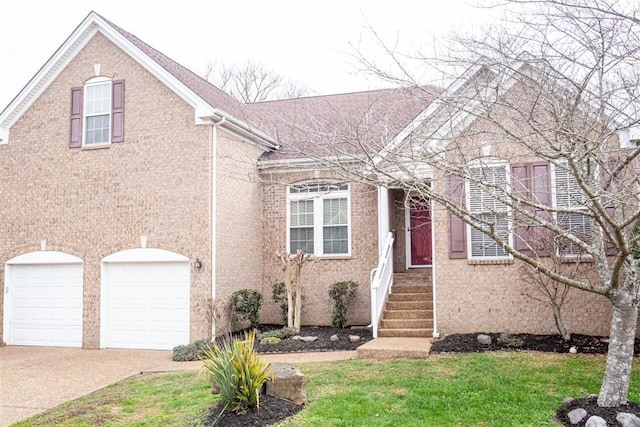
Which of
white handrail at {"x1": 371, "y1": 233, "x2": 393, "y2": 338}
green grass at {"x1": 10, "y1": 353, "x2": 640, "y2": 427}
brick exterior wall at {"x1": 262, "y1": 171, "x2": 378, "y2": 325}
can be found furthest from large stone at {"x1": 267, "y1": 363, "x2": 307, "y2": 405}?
brick exterior wall at {"x1": 262, "y1": 171, "x2": 378, "y2": 325}

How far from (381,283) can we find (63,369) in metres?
6.32

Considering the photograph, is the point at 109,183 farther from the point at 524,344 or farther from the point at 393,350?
the point at 524,344

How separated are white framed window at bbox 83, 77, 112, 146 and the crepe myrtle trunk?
11.3m

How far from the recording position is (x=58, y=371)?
397 inches

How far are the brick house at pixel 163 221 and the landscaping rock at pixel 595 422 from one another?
5.53m

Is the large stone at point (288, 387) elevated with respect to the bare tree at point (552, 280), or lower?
lower

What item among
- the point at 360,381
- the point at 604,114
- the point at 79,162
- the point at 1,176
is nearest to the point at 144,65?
the point at 79,162

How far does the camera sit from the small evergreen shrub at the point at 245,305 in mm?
12703

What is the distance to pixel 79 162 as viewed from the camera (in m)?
13.3

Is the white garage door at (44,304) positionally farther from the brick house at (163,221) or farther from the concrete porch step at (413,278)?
the concrete porch step at (413,278)

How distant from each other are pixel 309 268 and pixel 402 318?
3056 mm

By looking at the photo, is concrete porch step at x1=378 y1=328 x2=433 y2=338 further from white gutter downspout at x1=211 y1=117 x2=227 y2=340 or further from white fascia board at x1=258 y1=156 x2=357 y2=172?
white fascia board at x1=258 y1=156 x2=357 y2=172

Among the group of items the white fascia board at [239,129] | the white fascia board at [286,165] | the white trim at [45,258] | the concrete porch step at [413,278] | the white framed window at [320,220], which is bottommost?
the concrete porch step at [413,278]

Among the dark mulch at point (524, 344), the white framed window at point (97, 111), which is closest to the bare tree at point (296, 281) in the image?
the dark mulch at point (524, 344)
